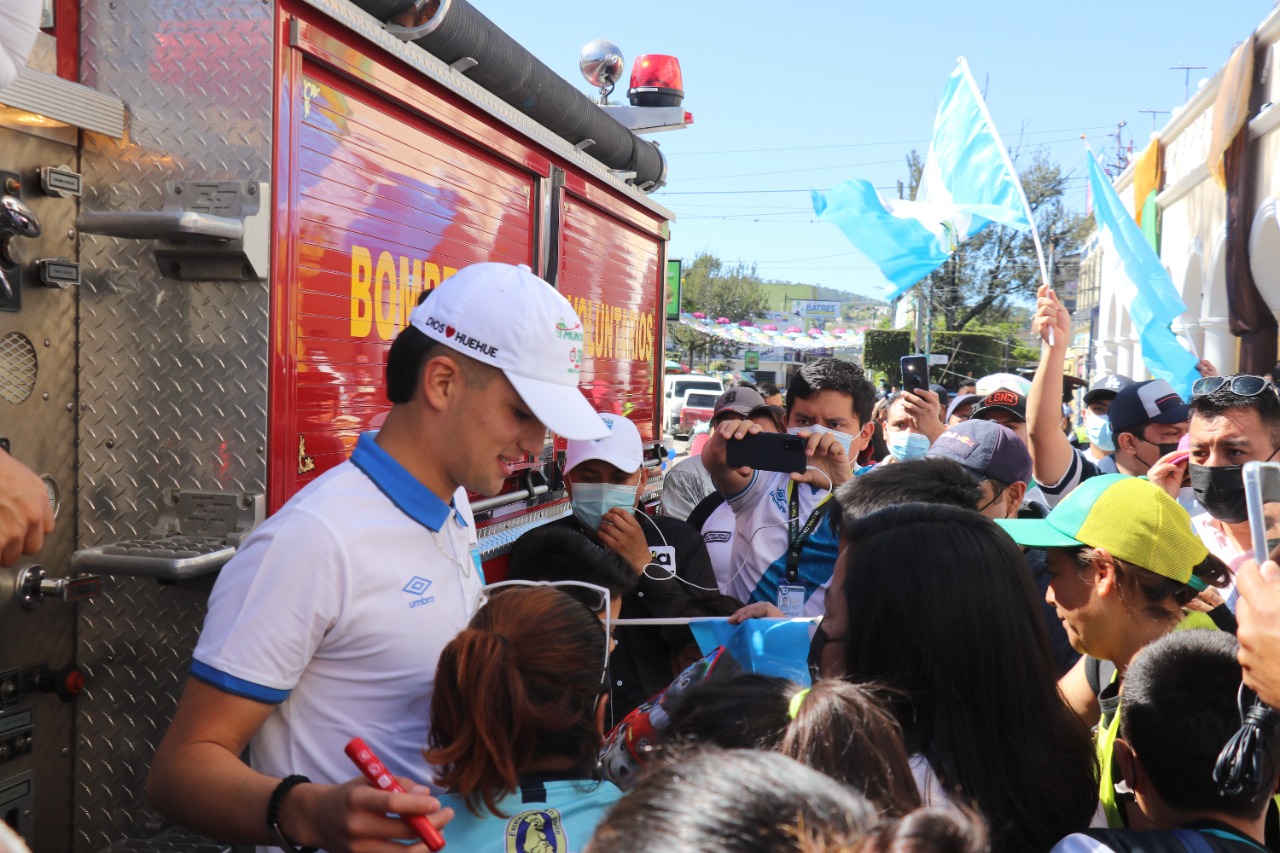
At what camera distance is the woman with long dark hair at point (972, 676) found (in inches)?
→ 74.5

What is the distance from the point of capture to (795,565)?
12.6 feet

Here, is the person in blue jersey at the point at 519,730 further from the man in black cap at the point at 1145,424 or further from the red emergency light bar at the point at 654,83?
the red emergency light bar at the point at 654,83

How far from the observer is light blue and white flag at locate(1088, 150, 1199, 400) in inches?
322

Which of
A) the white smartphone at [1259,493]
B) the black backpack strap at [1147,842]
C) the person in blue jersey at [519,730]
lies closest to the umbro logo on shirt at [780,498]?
the person in blue jersey at [519,730]

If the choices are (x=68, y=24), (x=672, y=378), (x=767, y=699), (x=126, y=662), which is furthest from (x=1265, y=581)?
(x=672, y=378)

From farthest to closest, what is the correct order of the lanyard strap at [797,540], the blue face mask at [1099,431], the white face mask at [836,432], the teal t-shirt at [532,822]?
the blue face mask at [1099,431] → the white face mask at [836,432] → the lanyard strap at [797,540] → the teal t-shirt at [532,822]

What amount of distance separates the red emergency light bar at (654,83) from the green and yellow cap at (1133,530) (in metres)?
5.12

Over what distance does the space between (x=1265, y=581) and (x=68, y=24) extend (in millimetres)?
3272

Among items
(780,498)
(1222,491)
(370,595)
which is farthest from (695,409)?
(370,595)

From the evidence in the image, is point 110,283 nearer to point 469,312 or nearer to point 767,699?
point 469,312

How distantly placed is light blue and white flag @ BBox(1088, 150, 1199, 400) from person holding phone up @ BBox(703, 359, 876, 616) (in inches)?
169

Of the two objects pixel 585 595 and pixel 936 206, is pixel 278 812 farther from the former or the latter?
pixel 936 206

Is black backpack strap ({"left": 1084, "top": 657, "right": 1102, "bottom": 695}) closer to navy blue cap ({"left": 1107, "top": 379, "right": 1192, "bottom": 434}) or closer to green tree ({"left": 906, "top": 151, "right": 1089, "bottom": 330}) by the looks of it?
navy blue cap ({"left": 1107, "top": 379, "right": 1192, "bottom": 434})

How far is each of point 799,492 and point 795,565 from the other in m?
0.42
